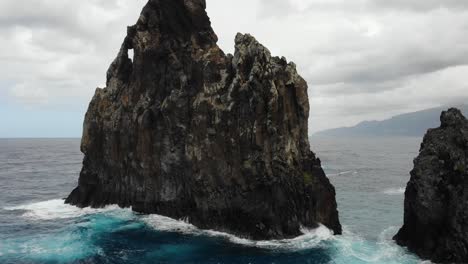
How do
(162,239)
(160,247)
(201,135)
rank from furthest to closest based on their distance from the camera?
(201,135) → (162,239) → (160,247)

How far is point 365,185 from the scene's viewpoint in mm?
101000

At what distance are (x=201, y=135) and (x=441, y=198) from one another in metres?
29.9

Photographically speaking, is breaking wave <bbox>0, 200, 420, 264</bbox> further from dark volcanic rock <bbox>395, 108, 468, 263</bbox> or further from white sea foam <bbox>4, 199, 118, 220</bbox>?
white sea foam <bbox>4, 199, 118, 220</bbox>

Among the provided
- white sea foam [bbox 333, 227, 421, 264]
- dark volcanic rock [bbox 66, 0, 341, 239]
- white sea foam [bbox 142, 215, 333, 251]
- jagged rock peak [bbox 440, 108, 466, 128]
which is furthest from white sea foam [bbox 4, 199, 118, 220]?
jagged rock peak [bbox 440, 108, 466, 128]

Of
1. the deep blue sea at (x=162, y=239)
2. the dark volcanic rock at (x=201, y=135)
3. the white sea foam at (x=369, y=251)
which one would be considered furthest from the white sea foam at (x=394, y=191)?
the dark volcanic rock at (x=201, y=135)

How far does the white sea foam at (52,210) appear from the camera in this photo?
233ft

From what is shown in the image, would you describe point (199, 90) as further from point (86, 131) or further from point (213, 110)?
point (86, 131)

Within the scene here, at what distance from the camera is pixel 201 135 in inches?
2367

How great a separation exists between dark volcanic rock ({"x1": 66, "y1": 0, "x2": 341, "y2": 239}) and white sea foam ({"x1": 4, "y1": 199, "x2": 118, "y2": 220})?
7.46 feet

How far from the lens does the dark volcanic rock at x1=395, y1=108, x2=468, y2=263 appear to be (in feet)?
152

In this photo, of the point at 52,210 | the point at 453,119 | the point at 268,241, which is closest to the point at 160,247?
the point at 268,241

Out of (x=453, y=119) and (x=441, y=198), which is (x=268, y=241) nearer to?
(x=441, y=198)

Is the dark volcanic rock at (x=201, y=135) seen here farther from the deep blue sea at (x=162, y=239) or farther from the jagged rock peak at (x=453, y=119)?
the jagged rock peak at (x=453, y=119)

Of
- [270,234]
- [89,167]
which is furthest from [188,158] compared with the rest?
[89,167]
